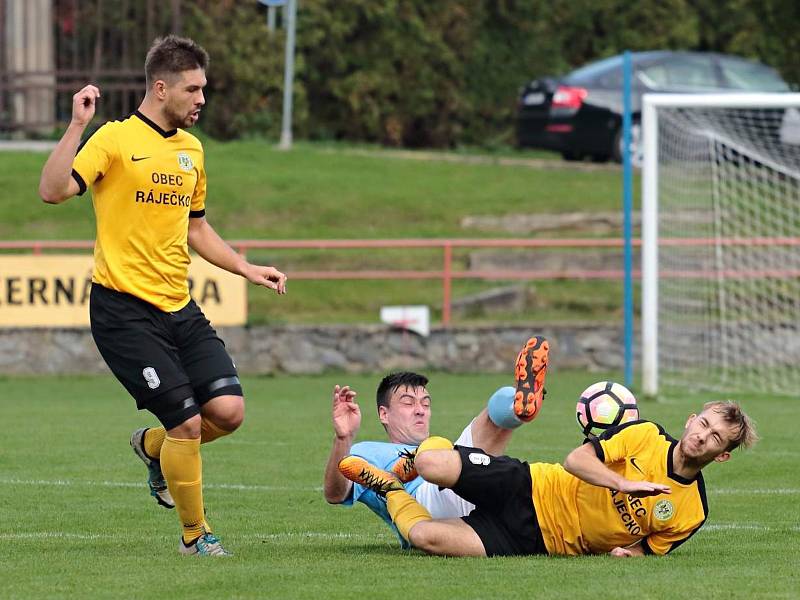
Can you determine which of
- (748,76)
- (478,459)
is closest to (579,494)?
(478,459)

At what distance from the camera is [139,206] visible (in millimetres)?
7117

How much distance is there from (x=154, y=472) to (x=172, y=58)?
1.96 meters

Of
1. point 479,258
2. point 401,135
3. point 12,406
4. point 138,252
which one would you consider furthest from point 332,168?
point 138,252

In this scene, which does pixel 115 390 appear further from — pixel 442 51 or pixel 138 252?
pixel 442 51

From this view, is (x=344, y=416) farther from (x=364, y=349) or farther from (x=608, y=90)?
(x=608, y=90)

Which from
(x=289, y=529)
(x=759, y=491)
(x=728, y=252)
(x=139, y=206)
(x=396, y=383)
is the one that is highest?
(x=139, y=206)

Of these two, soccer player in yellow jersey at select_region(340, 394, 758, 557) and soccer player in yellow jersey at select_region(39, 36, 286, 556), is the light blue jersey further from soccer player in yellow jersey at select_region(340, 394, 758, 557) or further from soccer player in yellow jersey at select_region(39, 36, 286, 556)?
soccer player in yellow jersey at select_region(39, 36, 286, 556)

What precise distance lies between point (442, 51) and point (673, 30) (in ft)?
15.8

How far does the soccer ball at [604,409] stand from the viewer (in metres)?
7.49

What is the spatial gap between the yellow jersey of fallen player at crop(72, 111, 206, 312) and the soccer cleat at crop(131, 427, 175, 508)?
2.50ft

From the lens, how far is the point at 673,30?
3244 cm

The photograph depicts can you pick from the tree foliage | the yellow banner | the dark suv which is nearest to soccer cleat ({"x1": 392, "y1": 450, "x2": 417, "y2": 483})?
the yellow banner

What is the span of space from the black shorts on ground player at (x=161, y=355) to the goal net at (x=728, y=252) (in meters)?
10.9

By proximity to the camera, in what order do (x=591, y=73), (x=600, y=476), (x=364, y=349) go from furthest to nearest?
(x=591, y=73) < (x=364, y=349) < (x=600, y=476)
